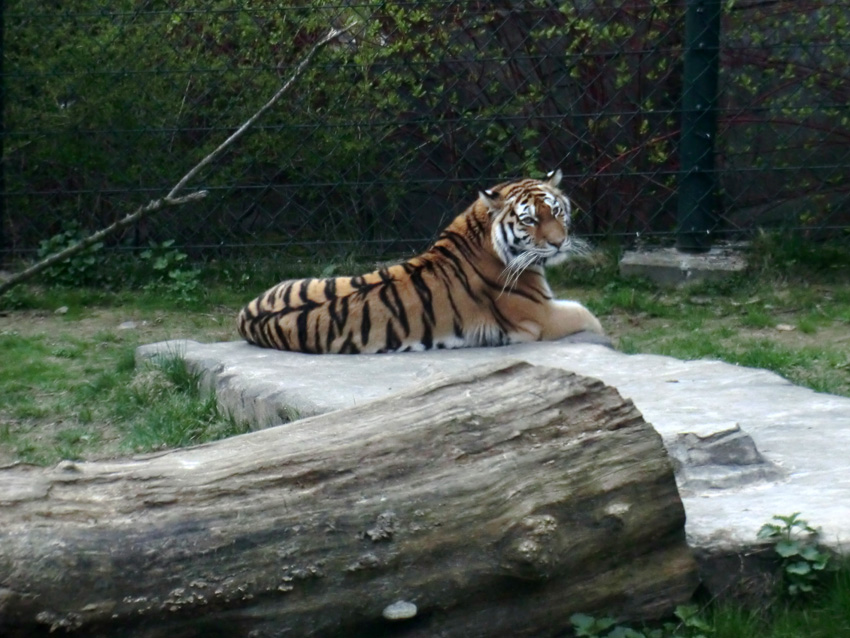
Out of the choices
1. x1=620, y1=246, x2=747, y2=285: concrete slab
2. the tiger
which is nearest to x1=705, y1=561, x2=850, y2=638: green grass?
the tiger

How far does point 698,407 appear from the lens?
4.11 m

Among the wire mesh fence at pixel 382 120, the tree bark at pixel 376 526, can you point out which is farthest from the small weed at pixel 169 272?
the tree bark at pixel 376 526

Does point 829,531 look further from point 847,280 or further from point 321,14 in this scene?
point 321,14

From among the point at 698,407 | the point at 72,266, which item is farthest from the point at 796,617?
the point at 72,266

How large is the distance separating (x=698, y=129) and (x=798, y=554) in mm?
4862

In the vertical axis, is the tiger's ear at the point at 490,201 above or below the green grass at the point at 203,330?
above

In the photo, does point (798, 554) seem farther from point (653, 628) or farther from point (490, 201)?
point (490, 201)

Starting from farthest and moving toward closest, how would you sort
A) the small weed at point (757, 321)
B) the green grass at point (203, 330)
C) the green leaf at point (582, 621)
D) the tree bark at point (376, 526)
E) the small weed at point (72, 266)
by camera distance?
the small weed at point (72, 266)
the small weed at point (757, 321)
the green grass at point (203, 330)
the green leaf at point (582, 621)
the tree bark at point (376, 526)

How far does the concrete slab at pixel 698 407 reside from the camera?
3154 mm

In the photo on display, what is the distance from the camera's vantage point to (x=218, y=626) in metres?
2.53

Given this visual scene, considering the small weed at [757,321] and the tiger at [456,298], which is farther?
the small weed at [757,321]

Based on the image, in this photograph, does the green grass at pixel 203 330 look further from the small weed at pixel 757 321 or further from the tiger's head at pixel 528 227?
the tiger's head at pixel 528 227

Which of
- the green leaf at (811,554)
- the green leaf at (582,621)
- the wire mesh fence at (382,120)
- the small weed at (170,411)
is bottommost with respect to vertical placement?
the green leaf at (582,621)

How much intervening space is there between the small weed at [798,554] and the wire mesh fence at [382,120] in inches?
190
